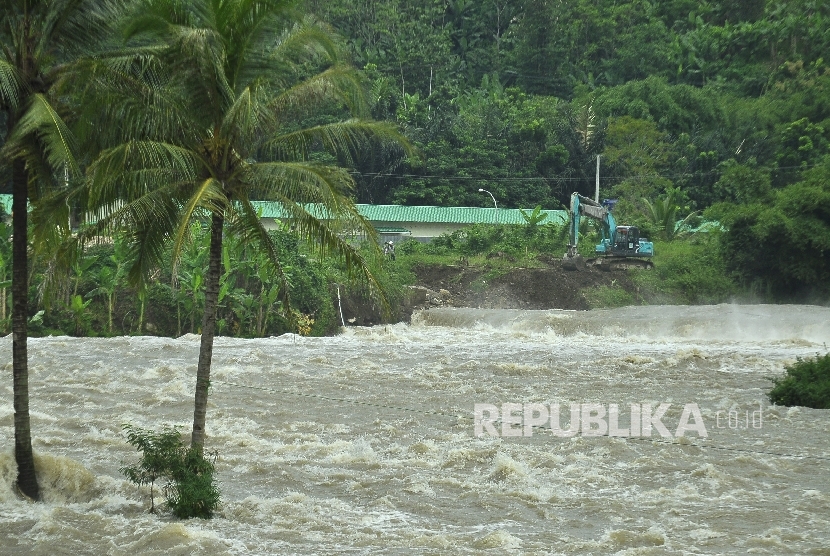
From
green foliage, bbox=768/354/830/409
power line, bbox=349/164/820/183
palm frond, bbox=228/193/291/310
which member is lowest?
green foliage, bbox=768/354/830/409

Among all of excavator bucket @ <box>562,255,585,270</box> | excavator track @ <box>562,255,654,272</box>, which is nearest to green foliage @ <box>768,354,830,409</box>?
excavator bucket @ <box>562,255,585,270</box>

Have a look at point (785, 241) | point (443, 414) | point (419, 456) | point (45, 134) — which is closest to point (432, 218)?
point (785, 241)

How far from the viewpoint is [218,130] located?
11953mm

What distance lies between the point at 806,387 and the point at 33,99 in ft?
45.7

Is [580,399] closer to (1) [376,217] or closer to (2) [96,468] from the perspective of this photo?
(2) [96,468]

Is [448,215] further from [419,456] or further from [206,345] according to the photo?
[206,345]

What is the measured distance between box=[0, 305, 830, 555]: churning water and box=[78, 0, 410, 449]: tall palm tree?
1883 millimetres

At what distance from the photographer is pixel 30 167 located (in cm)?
1193

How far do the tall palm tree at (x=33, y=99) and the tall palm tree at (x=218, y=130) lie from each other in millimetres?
513

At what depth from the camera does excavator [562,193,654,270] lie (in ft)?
137

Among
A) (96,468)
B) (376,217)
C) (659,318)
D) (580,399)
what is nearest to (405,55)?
(376,217)

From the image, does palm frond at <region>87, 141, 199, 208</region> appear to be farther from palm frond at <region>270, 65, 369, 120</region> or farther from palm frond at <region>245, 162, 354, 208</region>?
palm frond at <region>270, 65, 369, 120</region>

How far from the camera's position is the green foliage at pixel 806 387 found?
1855 cm

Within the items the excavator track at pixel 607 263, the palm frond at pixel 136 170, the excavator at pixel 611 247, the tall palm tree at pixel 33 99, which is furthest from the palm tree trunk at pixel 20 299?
the excavator track at pixel 607 263
